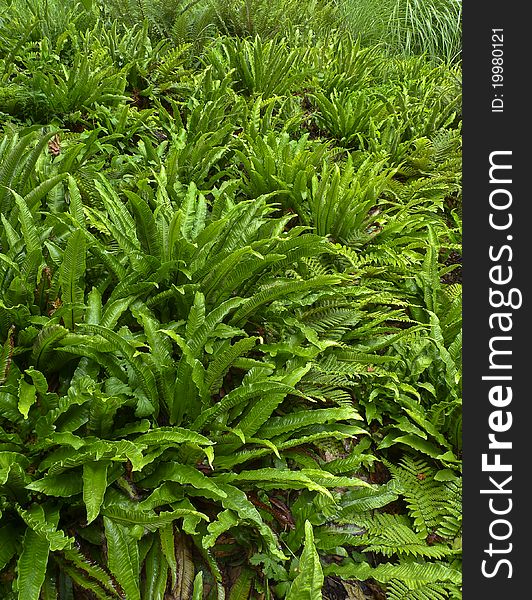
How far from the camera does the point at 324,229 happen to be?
160 inches

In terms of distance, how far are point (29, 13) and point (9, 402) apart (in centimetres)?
495

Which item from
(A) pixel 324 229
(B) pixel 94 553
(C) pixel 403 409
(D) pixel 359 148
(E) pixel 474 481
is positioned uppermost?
(D) pixel 359 148

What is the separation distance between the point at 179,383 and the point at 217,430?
0.27 m

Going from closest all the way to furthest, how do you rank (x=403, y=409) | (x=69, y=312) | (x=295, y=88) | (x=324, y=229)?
(x=69, y=312) < (x=403, y=409) < (x=324, y=229) < (x=295, y=88)

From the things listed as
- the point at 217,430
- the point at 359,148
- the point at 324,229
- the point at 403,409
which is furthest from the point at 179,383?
the point at 359,148

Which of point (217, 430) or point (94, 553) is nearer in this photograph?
point (94, 553)

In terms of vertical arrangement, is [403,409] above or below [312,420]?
above

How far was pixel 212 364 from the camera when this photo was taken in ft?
8.49

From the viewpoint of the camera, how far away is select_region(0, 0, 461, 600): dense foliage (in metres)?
2.19

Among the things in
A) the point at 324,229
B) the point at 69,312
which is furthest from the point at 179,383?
the point at 324,229

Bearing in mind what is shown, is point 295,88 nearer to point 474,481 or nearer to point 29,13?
point 29,13

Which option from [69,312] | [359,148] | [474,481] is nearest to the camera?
[474,481]

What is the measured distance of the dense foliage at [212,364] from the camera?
2.19 metres

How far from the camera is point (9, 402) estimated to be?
89.0 inches
